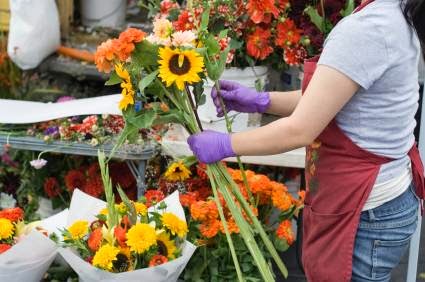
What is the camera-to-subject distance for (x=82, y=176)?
3.23 meters

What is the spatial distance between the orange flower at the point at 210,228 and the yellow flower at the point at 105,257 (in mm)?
434

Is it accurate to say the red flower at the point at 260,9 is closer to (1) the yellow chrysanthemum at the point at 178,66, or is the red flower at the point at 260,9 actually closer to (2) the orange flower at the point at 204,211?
(2) the orange flower at the point at 204,211

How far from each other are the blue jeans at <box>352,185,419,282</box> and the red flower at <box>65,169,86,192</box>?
1.58m

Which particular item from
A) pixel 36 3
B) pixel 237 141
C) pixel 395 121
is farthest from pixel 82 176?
pixel 395 121

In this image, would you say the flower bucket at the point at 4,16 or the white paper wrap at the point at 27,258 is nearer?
the white paper wrap at the point at 27,258

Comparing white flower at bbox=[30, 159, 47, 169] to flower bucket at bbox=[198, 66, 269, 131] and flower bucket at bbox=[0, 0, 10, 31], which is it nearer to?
flower bucket at bbox=[198, 66, 269, 131]

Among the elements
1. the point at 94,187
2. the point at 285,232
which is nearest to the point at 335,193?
the point at 285,232

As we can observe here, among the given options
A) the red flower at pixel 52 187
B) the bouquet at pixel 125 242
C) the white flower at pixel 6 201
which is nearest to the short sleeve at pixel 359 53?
the bouquet at pixel 125 242

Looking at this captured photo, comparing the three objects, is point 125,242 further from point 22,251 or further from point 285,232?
point 285,232

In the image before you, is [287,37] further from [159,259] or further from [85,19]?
[85,19]

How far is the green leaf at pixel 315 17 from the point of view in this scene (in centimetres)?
263

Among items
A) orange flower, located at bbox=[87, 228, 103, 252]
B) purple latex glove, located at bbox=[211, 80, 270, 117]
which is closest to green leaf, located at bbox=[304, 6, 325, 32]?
purple latex glove, located at bbox=[211, 80, 270, 117]

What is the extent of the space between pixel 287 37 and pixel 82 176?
110 centimetres

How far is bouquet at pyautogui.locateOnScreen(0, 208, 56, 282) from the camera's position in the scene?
92.7 inches
